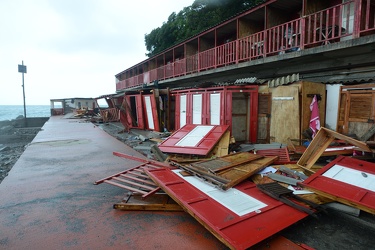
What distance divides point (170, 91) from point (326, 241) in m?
9.80

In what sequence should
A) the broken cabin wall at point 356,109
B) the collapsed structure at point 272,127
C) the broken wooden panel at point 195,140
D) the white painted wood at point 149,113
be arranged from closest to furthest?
1. the collapsed structure at point 272,127
2. the broken cabin wall at point 356,109
3. the broken wooden panel at point 195,140
4. the white painted wood at point 149,113

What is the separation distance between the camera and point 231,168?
4195 millimetres

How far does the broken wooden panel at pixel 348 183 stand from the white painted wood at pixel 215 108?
4.59m

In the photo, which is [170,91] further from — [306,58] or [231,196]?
[231,196]

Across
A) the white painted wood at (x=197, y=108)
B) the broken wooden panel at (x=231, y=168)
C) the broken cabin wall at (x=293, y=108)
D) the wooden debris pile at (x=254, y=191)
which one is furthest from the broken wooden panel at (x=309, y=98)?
the white painted wood at (x=197, y=108)

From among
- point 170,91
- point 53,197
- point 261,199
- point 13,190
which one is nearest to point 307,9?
point 170,91

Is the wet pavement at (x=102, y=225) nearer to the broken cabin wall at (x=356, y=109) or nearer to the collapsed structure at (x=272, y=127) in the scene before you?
the collapsed structure at (x=272, y=127)

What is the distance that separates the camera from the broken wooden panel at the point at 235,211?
93.4 inches

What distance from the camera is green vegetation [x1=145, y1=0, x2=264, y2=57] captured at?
1747 centimetres

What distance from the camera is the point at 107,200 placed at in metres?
3.78

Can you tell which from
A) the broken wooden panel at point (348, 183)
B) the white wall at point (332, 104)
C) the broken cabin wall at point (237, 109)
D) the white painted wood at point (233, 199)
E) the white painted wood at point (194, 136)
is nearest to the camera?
the broken wooden panel at point (348, 183)

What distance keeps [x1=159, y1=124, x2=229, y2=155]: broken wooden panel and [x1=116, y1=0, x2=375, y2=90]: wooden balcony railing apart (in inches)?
144

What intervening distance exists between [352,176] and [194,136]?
13.1 ft

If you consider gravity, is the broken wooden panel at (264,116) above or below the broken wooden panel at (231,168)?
above
